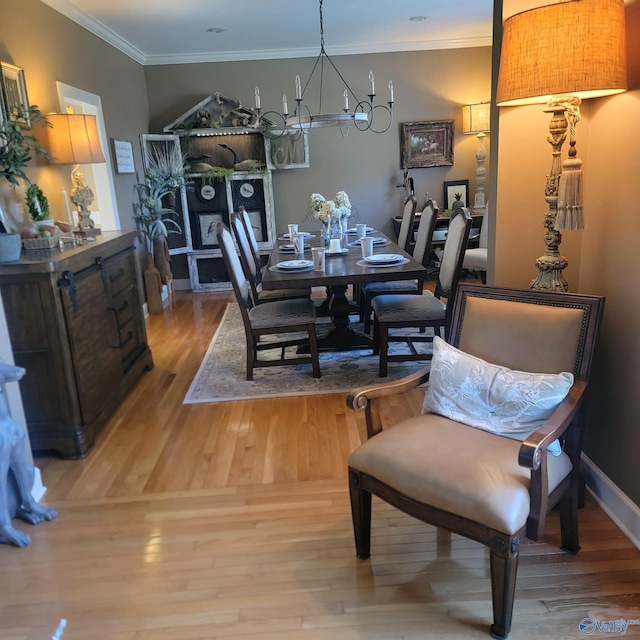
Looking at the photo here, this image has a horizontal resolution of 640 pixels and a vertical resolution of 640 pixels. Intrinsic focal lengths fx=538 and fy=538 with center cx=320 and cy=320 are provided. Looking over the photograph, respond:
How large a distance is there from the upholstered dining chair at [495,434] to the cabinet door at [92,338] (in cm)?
157

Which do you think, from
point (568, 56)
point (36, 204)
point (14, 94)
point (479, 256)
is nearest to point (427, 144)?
point (479, 256)

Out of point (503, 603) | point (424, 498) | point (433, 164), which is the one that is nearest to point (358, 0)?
point (433, 164)

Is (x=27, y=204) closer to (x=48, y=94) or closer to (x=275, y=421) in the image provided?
(x=48, y=94)

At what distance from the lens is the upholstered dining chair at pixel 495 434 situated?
1487mm

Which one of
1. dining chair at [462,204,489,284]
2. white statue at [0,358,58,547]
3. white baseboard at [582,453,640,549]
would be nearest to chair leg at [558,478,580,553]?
white baseboard at [582,453,640,549]

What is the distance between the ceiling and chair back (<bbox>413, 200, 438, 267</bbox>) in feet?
5.91

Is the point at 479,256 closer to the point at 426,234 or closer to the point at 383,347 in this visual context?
the point at 426,234

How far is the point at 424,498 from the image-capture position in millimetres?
1590

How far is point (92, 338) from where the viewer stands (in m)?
2.86

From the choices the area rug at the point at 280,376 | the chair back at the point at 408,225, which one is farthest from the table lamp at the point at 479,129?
the area rug at the point at 280,376

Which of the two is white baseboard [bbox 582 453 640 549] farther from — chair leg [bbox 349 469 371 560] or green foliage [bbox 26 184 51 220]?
green foliage [bbox 26 184 51 220]

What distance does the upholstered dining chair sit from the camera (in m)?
1.49

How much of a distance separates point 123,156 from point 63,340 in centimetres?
314

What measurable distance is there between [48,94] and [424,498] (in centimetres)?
367
